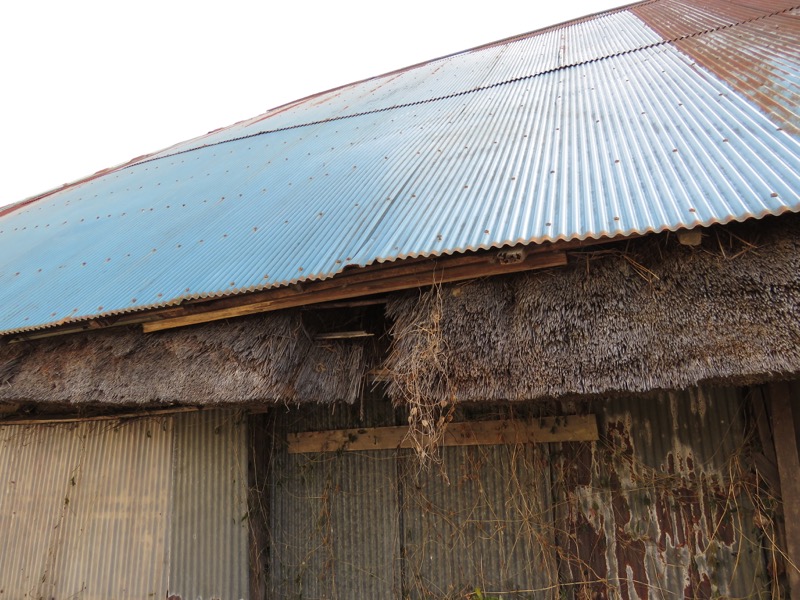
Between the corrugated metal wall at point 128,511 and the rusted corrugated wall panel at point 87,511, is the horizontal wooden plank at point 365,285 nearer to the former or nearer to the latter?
the corrugated metal wall at point 128,511

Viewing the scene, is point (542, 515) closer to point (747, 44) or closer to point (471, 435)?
point (471, 435)

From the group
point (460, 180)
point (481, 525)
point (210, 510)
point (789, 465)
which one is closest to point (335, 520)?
point (210, 510)

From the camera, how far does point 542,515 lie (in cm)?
323

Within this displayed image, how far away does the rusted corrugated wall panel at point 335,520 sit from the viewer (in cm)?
366

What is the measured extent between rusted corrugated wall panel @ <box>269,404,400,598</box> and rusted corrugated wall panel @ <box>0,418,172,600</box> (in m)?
0.99

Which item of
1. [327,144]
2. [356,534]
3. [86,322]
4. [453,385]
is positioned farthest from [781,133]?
[86,322]

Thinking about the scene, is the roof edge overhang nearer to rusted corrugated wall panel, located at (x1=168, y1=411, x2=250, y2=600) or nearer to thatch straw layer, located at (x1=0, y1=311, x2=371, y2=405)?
thatch straw layer, located at (x1=0, y1=311, x2=371, y2=405)

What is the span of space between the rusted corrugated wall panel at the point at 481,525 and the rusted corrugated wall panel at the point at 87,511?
210cm

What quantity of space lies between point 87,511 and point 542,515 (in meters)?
3.89

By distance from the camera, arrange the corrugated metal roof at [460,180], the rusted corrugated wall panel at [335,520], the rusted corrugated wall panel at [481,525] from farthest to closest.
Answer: the rusted corrugated wall panel at [335,520] < the rusted corrugated wall panel at [481,525] < the corrugated metal roof at [460,180]

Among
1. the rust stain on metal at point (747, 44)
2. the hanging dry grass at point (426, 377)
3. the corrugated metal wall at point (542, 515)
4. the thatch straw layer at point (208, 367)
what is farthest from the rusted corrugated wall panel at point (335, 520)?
the rust stain on metal at point (747, 44)

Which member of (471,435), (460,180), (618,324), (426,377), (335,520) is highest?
(460,180)

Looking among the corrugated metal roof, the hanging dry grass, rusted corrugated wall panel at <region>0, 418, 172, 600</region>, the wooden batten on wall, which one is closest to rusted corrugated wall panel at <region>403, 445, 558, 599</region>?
the hanging dry grass

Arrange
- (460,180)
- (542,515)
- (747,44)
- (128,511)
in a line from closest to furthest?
(542,515) → (460,180) → (128,511) → (747,44)
